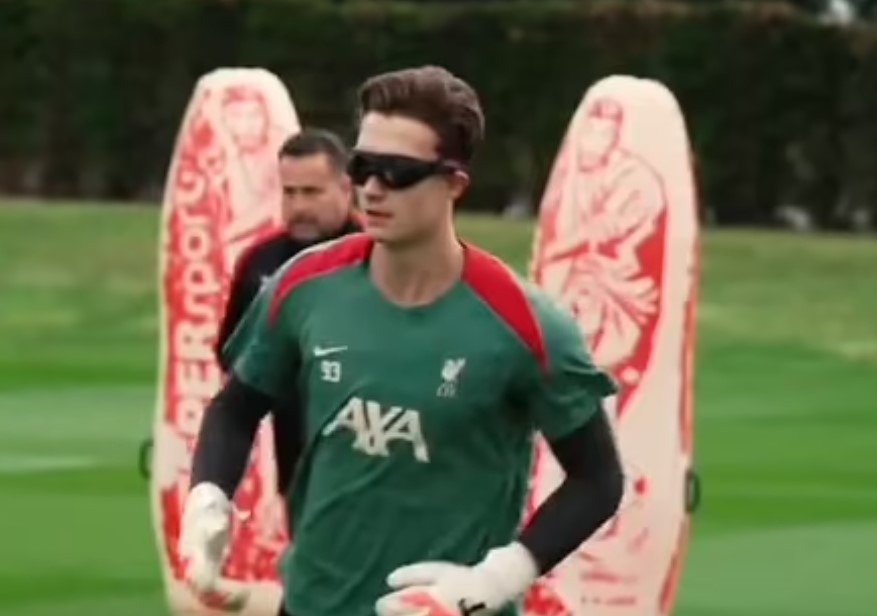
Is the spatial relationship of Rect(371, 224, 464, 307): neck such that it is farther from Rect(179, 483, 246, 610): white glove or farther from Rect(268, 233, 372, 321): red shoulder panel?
Rect(179, 483, 246, 610): white glove

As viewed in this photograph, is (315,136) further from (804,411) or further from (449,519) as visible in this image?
(804,411)

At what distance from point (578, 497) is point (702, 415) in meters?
13.8

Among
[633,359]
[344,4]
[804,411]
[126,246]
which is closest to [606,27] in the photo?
[344,4]

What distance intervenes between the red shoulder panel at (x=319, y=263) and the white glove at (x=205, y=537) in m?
0.39

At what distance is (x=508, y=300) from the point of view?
609 centimetres

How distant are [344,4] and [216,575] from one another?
96.5 ft

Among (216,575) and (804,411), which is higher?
(216,575)

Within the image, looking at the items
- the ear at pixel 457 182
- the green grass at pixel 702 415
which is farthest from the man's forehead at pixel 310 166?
the ear at pixel 457 182

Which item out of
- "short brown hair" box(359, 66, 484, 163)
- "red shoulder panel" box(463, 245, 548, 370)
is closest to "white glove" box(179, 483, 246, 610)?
"red shoulder panel" box(463, 245, 548, 370)

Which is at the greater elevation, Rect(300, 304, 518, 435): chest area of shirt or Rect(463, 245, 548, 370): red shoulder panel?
Rect(463, 245, 548, 370): red shoulder panel

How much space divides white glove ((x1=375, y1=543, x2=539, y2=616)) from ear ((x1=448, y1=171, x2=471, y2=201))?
72 cm

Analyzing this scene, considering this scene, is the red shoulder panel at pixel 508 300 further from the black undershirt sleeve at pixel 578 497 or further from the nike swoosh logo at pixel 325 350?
the nike swoosh logo at pixel 325 350

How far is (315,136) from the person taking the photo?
1059cm

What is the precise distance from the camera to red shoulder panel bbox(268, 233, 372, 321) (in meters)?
6.19
